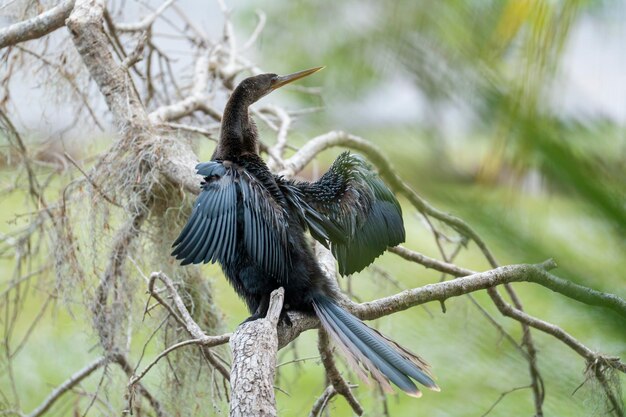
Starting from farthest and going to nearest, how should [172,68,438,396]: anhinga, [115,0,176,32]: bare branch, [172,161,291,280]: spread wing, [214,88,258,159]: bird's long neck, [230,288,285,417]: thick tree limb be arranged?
[115,0,176,32]: bare branch → [214,88,258,159]: bird's long neck → [172,161,291,280]: spread wing → [172,68,438,396]: anhinga → [230,288,285,417]: thick tree limb

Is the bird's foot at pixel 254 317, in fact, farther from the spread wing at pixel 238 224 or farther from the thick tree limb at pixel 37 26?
the thick tree limb at pixel 37 26

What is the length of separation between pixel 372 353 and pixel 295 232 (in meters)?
0.63

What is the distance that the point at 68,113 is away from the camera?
376 cm

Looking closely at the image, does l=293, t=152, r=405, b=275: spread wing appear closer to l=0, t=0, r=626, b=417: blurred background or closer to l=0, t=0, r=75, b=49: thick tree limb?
l=0, t=0, r=75, b=49: thick tree limb

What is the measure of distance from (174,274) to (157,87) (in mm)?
1668

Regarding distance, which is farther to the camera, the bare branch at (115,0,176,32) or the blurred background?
the bare branch at (115,0,176,32)

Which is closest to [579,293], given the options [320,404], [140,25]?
[320,404]

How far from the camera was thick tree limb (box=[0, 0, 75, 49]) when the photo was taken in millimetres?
3213

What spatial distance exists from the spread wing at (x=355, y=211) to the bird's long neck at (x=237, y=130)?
13.1 inches

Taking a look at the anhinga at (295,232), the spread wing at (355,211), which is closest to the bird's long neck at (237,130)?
the anhinga at (295,232)

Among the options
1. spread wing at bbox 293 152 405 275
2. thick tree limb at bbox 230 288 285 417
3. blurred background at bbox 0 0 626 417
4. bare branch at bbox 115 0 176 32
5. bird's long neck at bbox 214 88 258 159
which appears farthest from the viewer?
bare branch at bbox 115 0 176 32

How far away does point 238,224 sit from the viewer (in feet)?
8.91

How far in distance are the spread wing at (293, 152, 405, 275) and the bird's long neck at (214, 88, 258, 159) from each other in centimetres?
33

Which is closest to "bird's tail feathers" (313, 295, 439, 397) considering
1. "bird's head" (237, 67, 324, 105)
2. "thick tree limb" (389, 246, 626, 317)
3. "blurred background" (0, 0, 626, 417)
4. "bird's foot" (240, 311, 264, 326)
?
"bird's foot" (240, 311, 264, 326)
